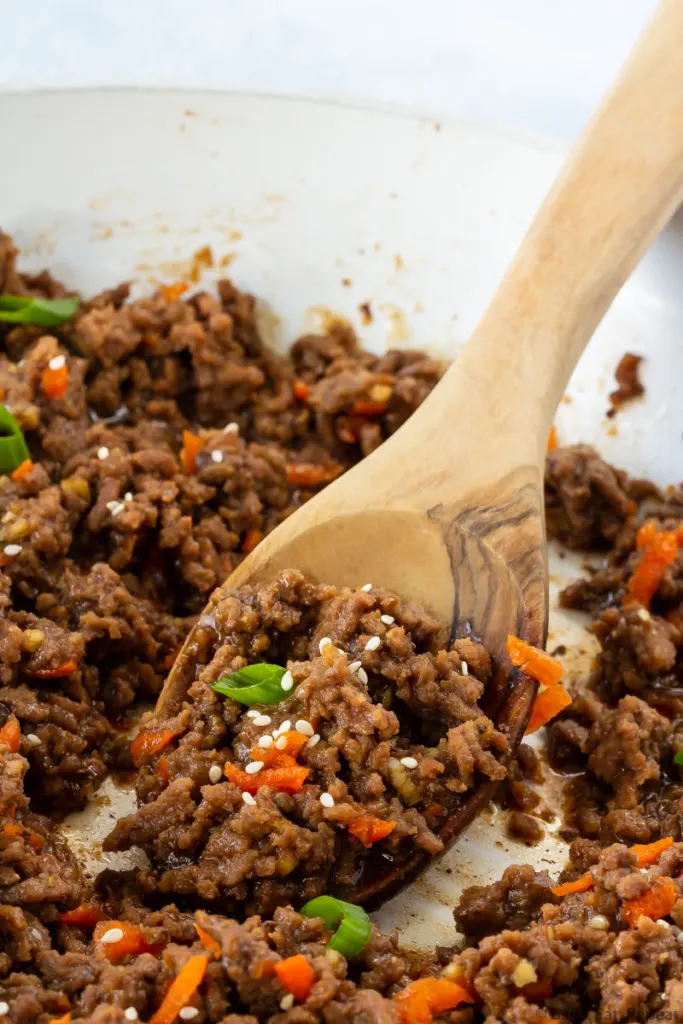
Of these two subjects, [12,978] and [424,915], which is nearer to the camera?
[12,978]

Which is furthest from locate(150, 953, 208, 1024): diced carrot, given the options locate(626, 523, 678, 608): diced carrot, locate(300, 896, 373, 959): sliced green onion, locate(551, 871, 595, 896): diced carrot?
locate(626, 523, 678, 608): diced carrot

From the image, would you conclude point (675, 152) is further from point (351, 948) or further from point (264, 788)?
point (351, 948)

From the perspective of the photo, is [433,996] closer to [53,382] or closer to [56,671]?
[56,671]

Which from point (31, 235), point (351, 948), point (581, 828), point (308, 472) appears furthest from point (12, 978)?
point (31, 235)

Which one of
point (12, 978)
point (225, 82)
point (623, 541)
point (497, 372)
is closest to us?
point (12, 978)

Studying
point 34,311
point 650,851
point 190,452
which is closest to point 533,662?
point 650,851

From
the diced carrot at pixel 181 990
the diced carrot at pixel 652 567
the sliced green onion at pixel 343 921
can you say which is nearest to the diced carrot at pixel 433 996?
the sliced green onion at pixel 343 921
